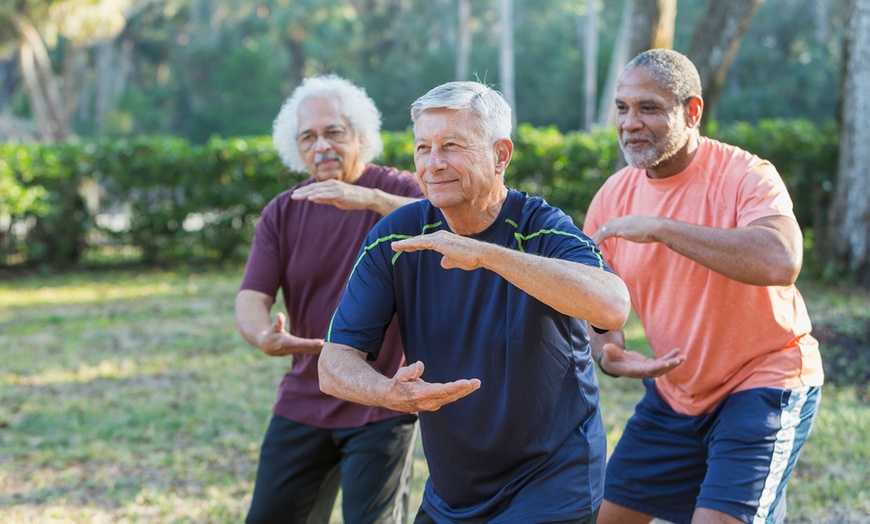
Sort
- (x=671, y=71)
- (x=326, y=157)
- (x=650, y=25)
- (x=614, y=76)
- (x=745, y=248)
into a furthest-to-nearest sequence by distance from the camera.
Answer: (x=614, y=76) → (x=650, y=25) → (x=326, y=157) → (x=671, y=71) → (x=745, y=248)

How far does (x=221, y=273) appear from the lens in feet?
43.8

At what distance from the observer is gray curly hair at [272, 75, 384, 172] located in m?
4.01

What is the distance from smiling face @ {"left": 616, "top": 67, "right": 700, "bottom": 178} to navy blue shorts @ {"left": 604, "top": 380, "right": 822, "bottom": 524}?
34.0 inches

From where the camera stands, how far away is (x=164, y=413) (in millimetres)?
6922

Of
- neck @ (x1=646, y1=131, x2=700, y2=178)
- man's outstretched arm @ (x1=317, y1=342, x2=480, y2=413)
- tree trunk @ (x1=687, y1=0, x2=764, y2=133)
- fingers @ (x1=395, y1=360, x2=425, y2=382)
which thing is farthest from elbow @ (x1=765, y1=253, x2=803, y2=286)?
tree trunk @ (x1=687, y1=0, x2=764, y2=133)

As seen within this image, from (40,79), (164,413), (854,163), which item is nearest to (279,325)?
(164,413)

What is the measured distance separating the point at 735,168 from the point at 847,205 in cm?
804

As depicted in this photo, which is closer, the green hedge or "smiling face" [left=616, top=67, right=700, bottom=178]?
"smiling face" [left=616, top=67, right=700, bottom=178]

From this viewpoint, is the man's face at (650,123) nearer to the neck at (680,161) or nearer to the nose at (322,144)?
the neck at (680,161)

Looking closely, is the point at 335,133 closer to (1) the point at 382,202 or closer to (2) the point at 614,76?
(1) the point at 382,202

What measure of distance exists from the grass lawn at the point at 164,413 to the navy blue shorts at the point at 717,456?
5.45ft

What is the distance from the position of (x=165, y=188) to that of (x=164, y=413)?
7378 mm

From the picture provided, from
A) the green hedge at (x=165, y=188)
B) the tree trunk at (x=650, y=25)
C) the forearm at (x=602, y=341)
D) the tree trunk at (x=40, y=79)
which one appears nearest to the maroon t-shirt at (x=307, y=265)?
the forearm at (x=602, y=341)

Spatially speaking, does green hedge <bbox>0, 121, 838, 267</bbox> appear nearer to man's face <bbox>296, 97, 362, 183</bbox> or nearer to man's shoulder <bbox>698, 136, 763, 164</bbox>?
man's face <bbox>296, 97, 362, 183</bbox>
